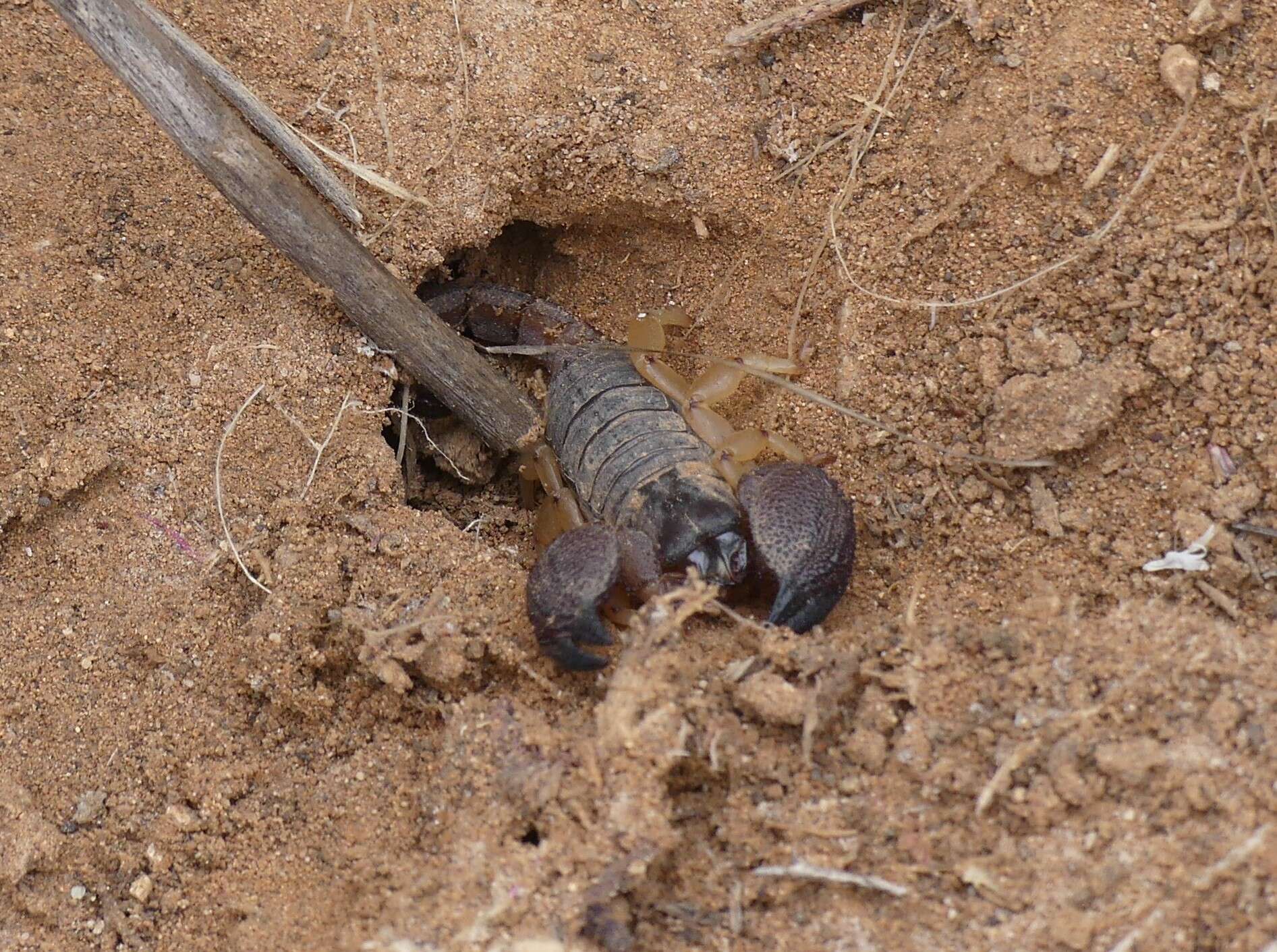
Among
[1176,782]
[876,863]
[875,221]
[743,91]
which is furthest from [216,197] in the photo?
[1176,782]

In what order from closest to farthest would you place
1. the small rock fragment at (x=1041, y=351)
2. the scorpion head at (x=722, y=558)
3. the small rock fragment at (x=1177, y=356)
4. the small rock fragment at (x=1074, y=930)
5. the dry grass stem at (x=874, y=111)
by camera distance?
the small rock fragment at (x=1074, y=930) → the small rock fragment at (x=1177, y=356) → the small rock fragment at (x=1041, y=351) → the scorpion head at (x=722, y=558) → the dry grass stem at (x=874, y=111)

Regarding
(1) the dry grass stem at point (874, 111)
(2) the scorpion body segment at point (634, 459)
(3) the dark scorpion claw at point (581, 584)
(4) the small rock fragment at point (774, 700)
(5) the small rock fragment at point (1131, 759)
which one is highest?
(1) the dry grass stem at point (874, 111)

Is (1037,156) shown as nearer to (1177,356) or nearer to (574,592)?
(1177,356)

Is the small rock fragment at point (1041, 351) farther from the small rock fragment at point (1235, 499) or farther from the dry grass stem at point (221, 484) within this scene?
the dry grass stem at point (221, 484)

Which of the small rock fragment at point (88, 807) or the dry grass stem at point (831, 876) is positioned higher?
the dry grass stem at point (831, 876)

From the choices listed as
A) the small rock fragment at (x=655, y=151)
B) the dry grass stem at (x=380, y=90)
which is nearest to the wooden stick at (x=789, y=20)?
the small rock fragment at (x=655, y=151)

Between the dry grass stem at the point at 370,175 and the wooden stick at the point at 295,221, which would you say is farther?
the dry grass stem at the point at 370,175

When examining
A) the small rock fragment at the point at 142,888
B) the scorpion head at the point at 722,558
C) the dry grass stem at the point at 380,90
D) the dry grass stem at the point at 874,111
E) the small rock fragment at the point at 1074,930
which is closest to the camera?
the small rock fragment at the point at 1074,930
